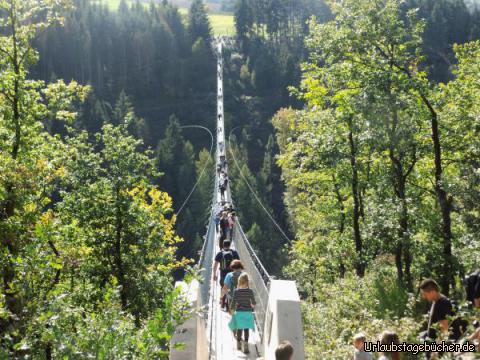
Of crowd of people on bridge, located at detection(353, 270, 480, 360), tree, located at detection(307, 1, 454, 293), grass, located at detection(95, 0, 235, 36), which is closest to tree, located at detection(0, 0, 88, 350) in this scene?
crowd of people on bridge, located at detection(353, 270, 480, 360)

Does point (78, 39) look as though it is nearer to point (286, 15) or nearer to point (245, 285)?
point (286, 15)

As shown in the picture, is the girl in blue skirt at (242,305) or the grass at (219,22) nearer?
the girl in blue skirt at (242,305)

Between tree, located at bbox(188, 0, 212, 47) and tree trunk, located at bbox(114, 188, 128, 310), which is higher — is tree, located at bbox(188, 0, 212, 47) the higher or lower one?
the higher one

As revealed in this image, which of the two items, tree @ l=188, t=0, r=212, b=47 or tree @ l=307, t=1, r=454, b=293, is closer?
tree @ l=307, t=1, r=454, b=293

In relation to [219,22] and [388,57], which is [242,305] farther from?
[219,22]

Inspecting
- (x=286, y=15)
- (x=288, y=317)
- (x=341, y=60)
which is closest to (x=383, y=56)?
(x=341, y=60)

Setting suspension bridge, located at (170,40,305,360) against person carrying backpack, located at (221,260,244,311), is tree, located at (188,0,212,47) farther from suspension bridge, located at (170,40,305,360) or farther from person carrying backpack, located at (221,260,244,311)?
person carrying backpack, located at (221,260,244,311)

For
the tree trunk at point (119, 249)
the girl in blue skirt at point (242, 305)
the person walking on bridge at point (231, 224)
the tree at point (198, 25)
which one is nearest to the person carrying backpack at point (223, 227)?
the person walking on bridge at point (231, 224)

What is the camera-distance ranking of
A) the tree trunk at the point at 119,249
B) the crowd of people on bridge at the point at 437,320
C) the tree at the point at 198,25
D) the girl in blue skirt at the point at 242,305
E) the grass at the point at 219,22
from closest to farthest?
the crowd of people on bridge at the point at 437,320 < the girl in blue skirt at the point at 242,305 < the tree trunk at the point at 119,249 < the tree at the point at 198,25 < the grass at the point at 219,22

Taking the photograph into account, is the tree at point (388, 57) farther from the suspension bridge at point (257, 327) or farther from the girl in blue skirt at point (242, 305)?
the girl in blue skirt at point (242, 305)

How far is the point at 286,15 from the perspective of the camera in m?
98.1

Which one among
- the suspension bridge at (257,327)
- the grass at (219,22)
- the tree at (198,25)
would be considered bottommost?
the suspension bridge at (257,327)

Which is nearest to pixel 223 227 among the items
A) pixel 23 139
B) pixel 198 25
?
pixel 23 139

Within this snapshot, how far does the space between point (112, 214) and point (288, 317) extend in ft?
21.7
